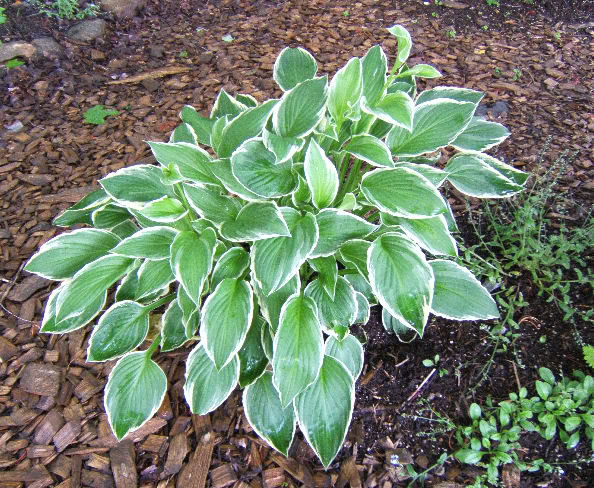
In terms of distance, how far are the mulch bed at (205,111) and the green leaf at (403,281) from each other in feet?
2.16

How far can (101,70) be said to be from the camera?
11.1ft

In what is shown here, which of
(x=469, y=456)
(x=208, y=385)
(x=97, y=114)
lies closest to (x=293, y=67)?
(x=208, y=385)

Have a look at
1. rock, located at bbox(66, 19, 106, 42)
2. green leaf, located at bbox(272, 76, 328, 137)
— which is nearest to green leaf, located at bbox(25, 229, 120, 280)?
green leaf, located at bbox(272, 76, 328, 137)

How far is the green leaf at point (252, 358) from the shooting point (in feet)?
5.36

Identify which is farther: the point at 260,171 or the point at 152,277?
the point at 152,277

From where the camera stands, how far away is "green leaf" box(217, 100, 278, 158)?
5.41ft

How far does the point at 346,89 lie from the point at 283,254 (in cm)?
62

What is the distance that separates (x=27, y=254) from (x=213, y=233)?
133 centimetres

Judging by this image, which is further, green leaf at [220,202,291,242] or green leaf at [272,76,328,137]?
green leaf at [272,76,328,137]

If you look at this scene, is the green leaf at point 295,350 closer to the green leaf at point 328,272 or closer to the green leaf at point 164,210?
→ the green leaf at point 328,272

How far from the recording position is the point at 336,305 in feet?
5.20

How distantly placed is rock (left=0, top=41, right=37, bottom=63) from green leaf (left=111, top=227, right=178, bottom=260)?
259 cm

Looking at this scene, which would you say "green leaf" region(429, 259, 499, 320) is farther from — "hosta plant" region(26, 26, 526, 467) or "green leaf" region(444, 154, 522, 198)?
"green leaf" region(444, 154, 522, 198)

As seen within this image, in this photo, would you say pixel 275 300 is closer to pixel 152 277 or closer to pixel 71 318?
pixel 152 277
